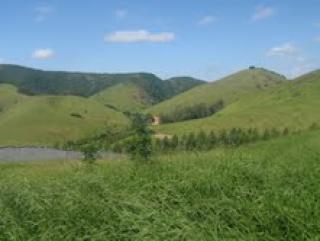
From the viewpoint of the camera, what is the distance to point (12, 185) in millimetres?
10758

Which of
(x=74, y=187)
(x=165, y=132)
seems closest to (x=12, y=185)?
(x=74, y=187)

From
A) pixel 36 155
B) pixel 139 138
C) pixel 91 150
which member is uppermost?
pixel 139 138

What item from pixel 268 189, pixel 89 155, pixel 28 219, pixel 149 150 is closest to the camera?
pixel 28 219

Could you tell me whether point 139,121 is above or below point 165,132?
above

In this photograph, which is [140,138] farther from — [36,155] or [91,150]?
[36,155]

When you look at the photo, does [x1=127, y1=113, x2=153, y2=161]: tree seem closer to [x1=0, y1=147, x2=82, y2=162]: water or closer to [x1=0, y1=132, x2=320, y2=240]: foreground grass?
[x1=0, y1=132, x2=320, y2=240]: foreground grass

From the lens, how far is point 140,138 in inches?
986

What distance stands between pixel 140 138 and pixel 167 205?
1496cm

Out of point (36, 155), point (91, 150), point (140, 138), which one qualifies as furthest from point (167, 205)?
point (36, 155)

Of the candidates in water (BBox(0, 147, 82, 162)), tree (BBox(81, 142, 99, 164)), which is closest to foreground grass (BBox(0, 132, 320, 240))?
tree (BBox(81, 142, 99, 164))

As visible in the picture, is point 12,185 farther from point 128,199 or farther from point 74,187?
point 128,199

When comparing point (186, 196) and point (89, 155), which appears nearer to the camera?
point (186, 196)

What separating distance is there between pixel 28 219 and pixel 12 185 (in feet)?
4.82

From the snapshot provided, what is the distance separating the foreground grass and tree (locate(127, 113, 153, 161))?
30.0ft
